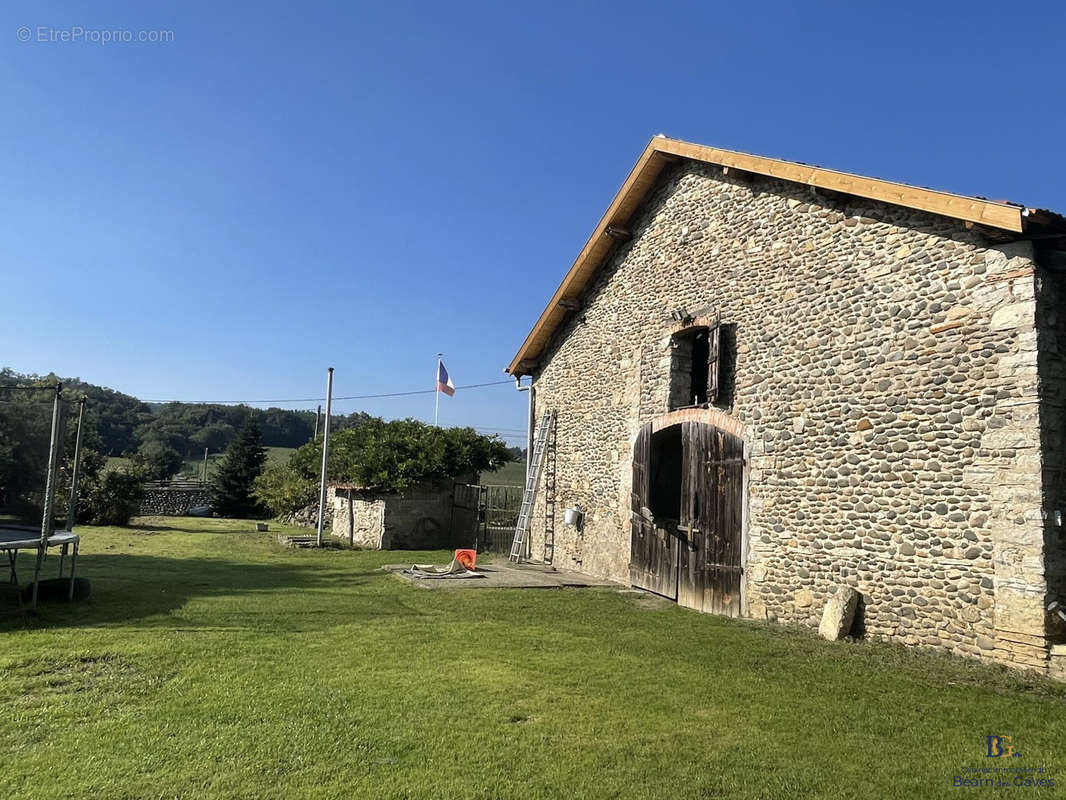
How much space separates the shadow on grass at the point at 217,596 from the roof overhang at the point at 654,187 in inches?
263

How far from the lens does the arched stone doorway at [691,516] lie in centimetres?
1028

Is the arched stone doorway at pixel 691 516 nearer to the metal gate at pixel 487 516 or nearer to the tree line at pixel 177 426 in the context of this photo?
the metal gate at pixel 487 516

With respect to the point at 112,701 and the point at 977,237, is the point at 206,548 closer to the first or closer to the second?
the point at 112,701

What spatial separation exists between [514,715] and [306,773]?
1.66 meters

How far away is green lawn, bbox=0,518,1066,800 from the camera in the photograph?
406cm

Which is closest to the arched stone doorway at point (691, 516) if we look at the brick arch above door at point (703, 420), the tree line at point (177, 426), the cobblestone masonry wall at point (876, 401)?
the brick arch above door at point (703, 420)

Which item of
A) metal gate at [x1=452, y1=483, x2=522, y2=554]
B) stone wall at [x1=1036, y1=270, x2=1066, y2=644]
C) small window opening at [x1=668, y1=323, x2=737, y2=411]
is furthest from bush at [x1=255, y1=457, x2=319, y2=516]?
stone wall at [x1=1036, y1=270, x2=1066, y2=644]

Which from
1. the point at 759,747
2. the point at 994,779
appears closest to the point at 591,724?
the point at 759,747

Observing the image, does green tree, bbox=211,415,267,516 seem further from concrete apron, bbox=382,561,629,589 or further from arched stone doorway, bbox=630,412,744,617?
arched stone doorway, bbox=630,412,744,617

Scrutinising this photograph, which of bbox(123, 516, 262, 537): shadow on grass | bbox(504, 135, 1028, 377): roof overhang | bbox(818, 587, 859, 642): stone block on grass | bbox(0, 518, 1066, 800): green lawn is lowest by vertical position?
bbox(123, 516, 262, 537): shadow on grass

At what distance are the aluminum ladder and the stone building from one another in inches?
73.6

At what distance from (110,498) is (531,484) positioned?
16.4 meters

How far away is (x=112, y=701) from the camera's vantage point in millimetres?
5160

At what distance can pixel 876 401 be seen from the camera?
27.5 ft
